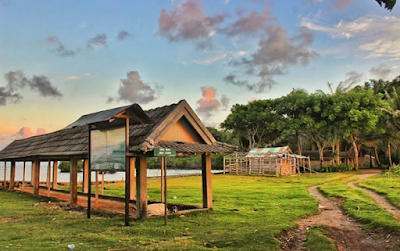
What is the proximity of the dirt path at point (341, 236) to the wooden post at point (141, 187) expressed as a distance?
417cm

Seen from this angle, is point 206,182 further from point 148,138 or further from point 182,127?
point 148,138

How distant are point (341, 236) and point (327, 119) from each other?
3463cm

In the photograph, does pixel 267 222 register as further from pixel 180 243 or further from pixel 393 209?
pixel 393 209

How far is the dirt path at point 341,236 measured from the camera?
788 centimetres

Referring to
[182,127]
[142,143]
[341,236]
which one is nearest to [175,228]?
[142,143]

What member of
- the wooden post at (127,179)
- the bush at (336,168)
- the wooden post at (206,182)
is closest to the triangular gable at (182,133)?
the wooden post at (206,182)

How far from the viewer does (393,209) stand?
12500 mm

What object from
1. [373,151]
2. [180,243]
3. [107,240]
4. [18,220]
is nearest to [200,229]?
[180,243]

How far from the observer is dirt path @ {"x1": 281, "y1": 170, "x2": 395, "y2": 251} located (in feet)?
25.9

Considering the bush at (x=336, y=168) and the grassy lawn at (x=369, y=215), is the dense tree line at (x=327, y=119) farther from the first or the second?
the grassy lawn at (x=369, y=215)

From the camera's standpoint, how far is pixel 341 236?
8.82 metres

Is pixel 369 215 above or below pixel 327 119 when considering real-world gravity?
below

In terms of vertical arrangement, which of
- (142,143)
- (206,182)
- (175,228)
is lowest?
(175,228)

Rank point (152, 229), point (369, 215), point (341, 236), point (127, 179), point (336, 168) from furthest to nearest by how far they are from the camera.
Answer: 1. point (336, 168)
2. point (369, 215)
3. point (127, 179)
4. point (341, 236)
5. point (152, 229)
